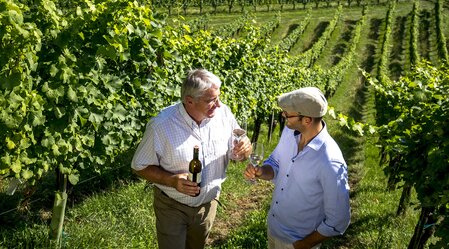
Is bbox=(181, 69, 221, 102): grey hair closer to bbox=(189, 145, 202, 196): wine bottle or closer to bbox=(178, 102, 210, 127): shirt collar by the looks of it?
bbox=(178, 102, 210, 127): shirt collar

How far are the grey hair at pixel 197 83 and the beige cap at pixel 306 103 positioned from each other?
63 cm

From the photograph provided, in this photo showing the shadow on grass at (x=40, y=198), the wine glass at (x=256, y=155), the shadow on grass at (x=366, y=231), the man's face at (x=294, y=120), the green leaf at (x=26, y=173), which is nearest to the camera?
the man's face at (x=294, y=120)

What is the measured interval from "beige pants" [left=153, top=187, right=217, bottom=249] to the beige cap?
4.14 feet

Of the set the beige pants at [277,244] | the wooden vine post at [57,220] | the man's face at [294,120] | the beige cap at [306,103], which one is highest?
the beige cap at [306,103]

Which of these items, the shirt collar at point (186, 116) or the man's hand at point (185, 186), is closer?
the man's hand at point (185, 186)

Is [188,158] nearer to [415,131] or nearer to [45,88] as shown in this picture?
[45,88]

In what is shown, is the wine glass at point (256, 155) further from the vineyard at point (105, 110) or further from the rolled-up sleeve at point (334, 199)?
the vineyard at point (105, 110)

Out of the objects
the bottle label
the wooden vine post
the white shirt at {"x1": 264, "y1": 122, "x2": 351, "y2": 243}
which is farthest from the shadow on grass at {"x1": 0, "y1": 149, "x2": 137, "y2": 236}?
the white shirt at {"x1": 264, "y1": 122, "x2": 351, "y2": 243}

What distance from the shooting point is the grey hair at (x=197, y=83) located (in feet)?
11.5

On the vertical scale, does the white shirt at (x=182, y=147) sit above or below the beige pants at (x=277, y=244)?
above

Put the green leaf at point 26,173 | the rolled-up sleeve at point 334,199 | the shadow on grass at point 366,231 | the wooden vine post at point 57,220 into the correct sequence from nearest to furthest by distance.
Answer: the rolled-up sleeve at point 334,199 < the green leaf at point 26,173 < the wooden vine post at point 57,220 < the shadow on grass at point 366,231

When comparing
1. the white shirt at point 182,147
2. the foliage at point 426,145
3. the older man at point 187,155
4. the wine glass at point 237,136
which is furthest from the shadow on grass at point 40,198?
the foliage at point 426,145

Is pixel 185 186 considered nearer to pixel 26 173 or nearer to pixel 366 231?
pixel 26 173

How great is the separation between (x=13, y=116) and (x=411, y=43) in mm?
44027
